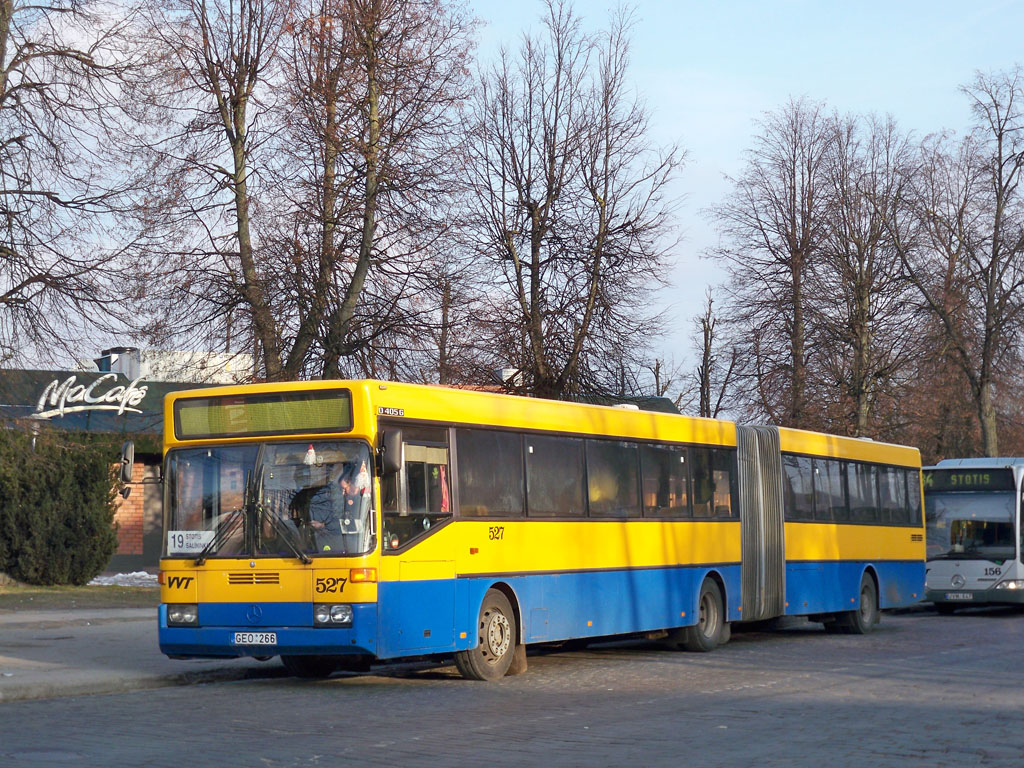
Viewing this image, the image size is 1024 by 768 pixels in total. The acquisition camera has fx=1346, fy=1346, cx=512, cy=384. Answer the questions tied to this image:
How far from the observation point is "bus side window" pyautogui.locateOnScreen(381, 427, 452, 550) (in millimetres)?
12938

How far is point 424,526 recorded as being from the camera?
13.3 metres

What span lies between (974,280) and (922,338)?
335cm

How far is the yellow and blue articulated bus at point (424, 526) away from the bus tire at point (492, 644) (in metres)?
0.02

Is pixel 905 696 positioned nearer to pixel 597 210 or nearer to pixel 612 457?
pixel 612 457

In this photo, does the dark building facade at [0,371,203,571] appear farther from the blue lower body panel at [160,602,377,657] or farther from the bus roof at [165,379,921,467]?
the blue lower body panel at [160,602,377,657]

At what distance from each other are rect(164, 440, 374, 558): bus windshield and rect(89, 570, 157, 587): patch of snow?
16464 millimetres

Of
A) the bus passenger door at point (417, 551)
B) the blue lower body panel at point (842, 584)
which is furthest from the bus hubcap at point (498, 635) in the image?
the blue lower body panel at point (842, 584)

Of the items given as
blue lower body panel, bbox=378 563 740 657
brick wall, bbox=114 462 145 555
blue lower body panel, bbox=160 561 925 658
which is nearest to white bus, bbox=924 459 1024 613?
blue lower body panel, bbox=160 561 925 658

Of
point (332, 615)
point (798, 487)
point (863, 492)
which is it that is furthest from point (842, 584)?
point (332, 615)

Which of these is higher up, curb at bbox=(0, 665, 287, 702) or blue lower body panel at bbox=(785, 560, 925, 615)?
blue lower body panel at bbox=(785, 560, 925, 615)

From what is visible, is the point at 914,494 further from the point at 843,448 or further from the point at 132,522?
the point at 132,522

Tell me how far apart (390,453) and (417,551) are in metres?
1.09

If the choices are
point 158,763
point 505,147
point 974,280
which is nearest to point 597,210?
point 505,147

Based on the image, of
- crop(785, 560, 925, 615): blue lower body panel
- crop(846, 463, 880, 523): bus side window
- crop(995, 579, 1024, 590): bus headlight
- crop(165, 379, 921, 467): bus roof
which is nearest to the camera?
crop(165, 379, 921, 467): bus roof
